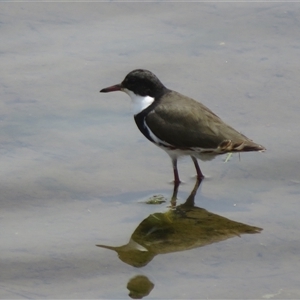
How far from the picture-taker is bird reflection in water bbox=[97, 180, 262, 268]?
7809 millimetres

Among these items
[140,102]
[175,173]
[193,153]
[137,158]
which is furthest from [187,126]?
[137,158]

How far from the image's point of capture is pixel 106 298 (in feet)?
23.1

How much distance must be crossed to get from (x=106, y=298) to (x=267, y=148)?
332 centimetres

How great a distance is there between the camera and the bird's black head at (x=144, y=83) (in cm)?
920

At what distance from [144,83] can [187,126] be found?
739 mm

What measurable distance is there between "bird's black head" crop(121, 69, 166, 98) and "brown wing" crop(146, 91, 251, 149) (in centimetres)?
22

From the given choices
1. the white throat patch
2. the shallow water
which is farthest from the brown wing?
the shallow water

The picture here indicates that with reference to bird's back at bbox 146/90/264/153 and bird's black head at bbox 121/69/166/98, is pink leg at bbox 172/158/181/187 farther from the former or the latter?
bird's black head at bbox 121/69/166/98

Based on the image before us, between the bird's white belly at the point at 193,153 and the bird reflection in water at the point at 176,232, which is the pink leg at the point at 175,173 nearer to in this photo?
the bird's white belly at the point at 193,153

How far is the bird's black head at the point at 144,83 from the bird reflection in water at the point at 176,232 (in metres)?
1.38

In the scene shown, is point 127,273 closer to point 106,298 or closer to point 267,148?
point 106,298

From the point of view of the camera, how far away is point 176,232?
818cm

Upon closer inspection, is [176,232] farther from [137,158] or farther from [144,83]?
[144,83]

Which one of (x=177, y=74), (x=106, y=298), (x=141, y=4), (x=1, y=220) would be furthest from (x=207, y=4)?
(x=106, y=298)
